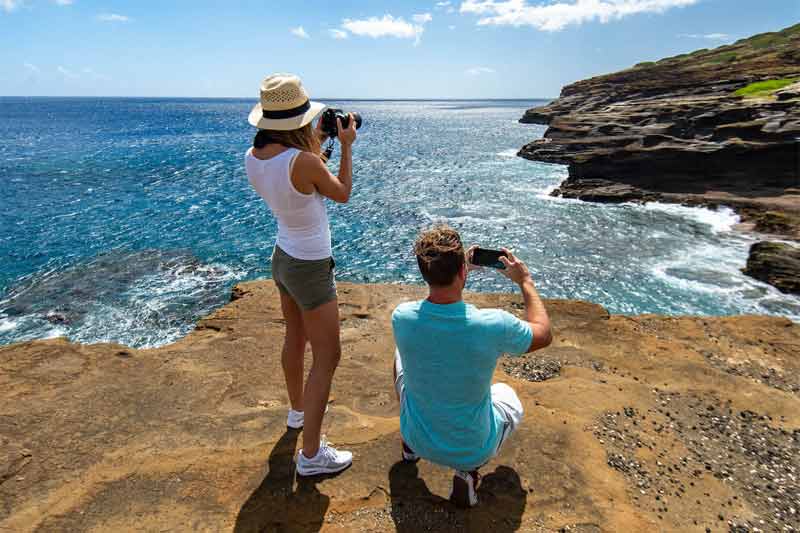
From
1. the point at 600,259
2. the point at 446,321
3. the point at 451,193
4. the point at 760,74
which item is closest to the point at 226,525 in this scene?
the point at 446,321

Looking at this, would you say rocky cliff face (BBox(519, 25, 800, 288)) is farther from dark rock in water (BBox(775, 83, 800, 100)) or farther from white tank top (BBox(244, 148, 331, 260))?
white tank top (BBox(244, 148, 331, 260))

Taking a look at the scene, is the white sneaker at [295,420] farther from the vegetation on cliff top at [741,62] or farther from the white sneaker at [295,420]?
the vegetation on cliff top at [741,62]

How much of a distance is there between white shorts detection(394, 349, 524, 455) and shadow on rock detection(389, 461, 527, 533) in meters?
0.41

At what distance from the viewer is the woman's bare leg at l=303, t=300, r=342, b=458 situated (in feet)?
13.0

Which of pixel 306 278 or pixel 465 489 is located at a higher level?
pixel 306 278

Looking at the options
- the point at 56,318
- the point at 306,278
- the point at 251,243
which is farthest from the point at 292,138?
the point at 251,243

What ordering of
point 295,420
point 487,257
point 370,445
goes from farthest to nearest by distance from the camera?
point 295,420 < point 370,445 < point 487,257

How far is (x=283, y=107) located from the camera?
3531mm

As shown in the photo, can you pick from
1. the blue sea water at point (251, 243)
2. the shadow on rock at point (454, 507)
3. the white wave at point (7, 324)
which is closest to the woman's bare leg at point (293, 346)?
the shadow on rock at point (454, 507)

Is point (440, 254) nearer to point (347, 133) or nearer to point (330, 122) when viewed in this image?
point (347, 133)

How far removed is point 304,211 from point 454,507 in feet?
9.23

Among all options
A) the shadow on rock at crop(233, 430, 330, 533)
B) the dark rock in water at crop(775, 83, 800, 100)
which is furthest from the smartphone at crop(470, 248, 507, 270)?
the dark rock in water at crop(775, 83, 800, 100)

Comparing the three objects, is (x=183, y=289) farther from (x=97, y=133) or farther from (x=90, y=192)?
(x=97, y=133)

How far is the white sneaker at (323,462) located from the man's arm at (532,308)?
2.20 meters
